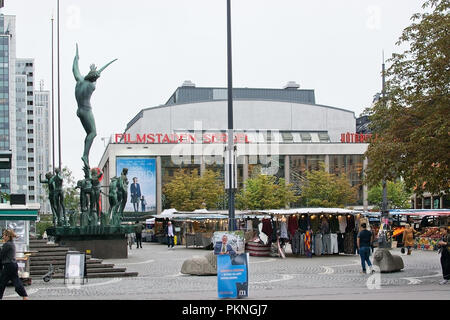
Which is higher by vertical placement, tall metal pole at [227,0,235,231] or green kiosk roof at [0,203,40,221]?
tall metal pole at [227,0,235,231]

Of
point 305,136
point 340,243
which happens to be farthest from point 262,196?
point 340,243

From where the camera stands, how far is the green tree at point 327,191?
8506 cm

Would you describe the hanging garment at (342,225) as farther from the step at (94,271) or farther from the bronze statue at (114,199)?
the step at (94,271)

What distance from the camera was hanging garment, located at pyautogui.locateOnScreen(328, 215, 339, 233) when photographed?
3562 centimetres

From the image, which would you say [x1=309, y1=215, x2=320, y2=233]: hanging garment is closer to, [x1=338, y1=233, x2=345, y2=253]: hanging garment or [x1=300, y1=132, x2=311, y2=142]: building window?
[x1=338, y1=233, x2=345, y2=253]: hanging garment

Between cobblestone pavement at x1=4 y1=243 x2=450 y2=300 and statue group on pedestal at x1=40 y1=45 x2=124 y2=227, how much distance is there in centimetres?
552

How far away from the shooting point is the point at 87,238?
107 ft

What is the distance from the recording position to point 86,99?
33719 mm

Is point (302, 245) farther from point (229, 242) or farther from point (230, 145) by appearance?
point (229, 242)

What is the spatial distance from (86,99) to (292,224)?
1130cm

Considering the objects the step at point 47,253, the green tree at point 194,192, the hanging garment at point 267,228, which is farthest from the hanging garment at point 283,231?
the green tree at point 194,192

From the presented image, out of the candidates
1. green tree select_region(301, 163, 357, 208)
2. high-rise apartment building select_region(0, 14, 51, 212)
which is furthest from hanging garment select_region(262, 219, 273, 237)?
high-rise apartment building select_region(0, 14, 51, 212)
